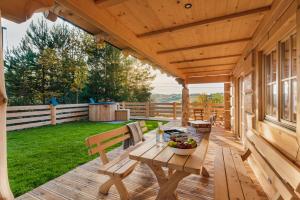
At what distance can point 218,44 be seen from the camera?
3096mm

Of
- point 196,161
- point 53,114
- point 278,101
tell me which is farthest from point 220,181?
point 53,114

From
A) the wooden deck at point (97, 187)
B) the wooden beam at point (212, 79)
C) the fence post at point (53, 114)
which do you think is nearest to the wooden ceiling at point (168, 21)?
the wooden deck at point (97, 187)

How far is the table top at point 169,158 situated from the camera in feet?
4.99

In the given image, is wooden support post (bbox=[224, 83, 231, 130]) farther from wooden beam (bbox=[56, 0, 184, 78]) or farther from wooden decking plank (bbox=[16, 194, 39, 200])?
wooden decking plank (bbox=[16, 194, 39, 200])

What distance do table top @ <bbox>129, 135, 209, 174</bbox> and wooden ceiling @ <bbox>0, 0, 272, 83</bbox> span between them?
1.52 m

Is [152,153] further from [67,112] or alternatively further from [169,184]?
[67,112]

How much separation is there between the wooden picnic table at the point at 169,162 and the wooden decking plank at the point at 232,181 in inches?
12.3

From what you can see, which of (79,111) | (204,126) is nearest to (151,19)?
(204,126)

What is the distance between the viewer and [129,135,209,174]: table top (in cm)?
152

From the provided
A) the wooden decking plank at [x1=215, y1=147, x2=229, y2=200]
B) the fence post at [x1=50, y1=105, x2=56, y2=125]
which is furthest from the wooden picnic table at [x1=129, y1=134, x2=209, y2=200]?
the fence post at [x1=50, y1=105, x2=56, y2=125]

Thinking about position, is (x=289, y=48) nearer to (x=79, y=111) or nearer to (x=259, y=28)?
(x=259, y=28)

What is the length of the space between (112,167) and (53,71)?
9.50m

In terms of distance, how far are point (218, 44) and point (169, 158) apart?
7.86 ft

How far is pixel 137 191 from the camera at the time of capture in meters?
2.30
